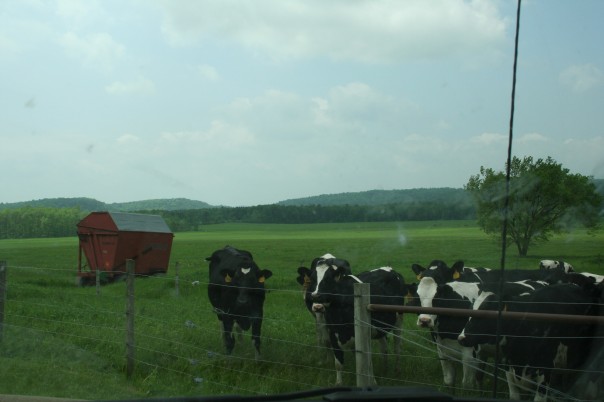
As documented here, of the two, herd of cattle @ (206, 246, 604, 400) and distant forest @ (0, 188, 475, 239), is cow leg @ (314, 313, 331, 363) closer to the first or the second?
herd of cattle @ (206, 246, 604, 400)

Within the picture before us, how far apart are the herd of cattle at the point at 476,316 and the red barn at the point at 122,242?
11188mm

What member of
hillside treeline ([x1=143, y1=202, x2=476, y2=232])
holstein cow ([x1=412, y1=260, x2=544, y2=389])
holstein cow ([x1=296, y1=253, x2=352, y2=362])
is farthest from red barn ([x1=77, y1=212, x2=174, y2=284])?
holstein cow ([x1=412, y1=260, x2=544, y2=389])

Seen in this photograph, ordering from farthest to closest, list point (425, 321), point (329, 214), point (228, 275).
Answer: point (329, 214) < point (228, 275) < point (425, 321)

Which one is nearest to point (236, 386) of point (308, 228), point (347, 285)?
point (347, 285)

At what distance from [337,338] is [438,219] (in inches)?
142

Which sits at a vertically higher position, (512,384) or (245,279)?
(245,279)

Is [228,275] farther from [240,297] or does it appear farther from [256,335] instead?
[256,335]

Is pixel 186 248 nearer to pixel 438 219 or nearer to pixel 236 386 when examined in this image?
pixel 438 219

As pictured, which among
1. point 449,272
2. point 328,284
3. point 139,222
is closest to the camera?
point 328,284

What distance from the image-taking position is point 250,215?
1864 centimetres

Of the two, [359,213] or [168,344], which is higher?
[359,213]

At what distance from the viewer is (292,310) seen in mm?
13430

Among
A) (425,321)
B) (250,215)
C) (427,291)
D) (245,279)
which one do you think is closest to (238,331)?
(245,279)

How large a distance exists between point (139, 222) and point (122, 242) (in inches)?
42.5
